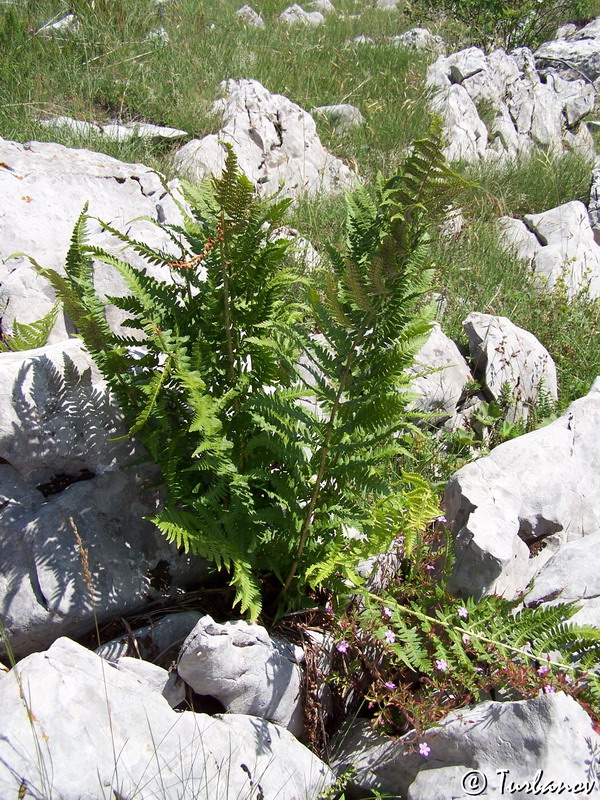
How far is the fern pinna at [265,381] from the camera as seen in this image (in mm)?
2455

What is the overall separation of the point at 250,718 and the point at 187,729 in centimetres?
29

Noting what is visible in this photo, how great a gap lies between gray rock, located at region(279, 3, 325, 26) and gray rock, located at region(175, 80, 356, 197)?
4.44 m

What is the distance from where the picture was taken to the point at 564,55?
1141 cm

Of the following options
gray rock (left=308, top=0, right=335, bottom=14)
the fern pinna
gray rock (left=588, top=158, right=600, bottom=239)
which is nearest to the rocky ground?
the fern pinna

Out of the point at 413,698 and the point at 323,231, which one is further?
the point at 323,231

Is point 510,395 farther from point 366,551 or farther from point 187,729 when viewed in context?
point 187,729

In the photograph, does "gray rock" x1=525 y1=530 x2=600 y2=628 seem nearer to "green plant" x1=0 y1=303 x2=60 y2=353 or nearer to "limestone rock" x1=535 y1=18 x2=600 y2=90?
"green plant" x1=0 y1=303 x2=60 y2=353

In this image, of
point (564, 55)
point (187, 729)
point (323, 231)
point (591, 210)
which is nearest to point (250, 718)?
point (187, 729)

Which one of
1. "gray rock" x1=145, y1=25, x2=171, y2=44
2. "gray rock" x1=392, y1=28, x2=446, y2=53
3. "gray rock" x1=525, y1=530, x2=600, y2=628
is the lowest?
"gray rock" x1=525, y1=530, x2=600, y2=628

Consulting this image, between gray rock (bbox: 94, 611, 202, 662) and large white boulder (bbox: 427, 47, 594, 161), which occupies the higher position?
large white boulder (bbox: 427, 47, 594, 161)

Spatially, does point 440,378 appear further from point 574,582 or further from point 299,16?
point 299,16

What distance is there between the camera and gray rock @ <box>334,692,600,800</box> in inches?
89.0

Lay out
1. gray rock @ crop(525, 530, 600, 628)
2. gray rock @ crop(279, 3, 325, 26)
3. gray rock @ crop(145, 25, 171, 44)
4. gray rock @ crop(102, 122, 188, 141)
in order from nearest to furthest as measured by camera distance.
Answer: gray rock @ crop(525, 530, 600, 628) < gray rock @ crop(102, 122, 188, 141) < gray rock @ crop(145, 25, 171, 44) < gray rock @ crop(279, 3, 325, 26)

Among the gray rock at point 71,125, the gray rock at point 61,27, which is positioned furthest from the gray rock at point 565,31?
the gray rock at point 71,125
